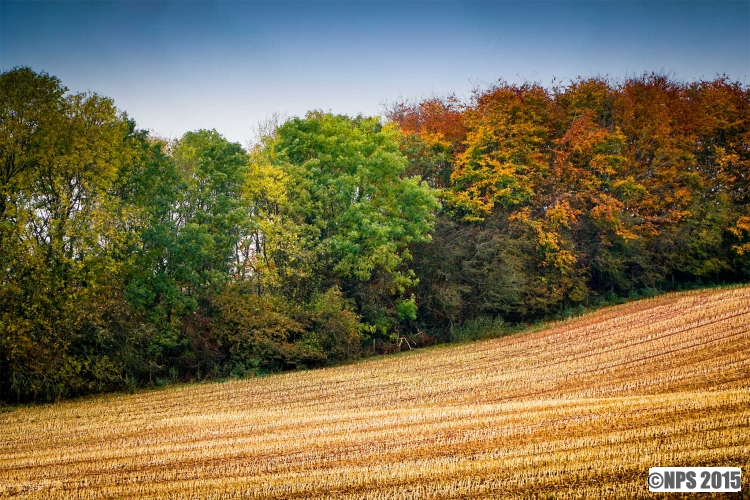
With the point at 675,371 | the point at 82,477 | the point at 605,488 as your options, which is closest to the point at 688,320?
the point at 675,371

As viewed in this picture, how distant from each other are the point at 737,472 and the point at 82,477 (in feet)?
39.5

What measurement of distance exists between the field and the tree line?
9.32 feet

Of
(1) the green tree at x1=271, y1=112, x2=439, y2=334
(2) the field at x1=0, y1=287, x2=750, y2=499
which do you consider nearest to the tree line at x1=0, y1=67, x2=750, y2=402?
(1) the green tree at x1=271, y1=112, x2=439, y2=334

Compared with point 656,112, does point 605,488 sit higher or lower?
lower

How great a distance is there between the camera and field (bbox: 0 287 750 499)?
12.0 meters

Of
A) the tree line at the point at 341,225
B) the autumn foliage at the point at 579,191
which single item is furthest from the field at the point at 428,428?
the autumn foliage at the point at 579,191

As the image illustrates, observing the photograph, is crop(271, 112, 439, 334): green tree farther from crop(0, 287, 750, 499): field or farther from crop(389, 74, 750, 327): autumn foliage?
crop(0, 287, 750, 499): field

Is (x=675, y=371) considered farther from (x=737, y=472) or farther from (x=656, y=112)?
(x=656, y=112)

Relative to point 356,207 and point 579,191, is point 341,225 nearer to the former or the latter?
point 356,207

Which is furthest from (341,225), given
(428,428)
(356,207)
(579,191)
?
(428,428)

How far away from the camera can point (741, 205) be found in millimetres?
50188

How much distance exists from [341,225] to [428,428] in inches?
793

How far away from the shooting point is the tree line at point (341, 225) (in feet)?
89.7

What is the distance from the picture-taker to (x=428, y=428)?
1730cm
